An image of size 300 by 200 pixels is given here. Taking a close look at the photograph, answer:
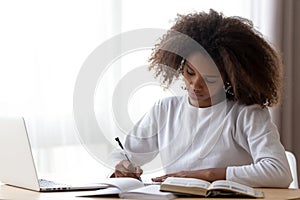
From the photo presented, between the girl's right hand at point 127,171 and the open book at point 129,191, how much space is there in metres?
0.16

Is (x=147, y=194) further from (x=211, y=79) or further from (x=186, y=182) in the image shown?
(x=211, y=79)

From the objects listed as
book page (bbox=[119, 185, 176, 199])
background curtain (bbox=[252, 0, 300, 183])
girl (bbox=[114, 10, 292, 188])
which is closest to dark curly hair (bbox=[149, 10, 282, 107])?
girl (bbox=[114, 10, 292, 188])

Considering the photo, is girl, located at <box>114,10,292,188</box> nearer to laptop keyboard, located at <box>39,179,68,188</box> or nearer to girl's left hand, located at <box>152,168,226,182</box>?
girl's left hand, located at <box>152,168,226,182</box>

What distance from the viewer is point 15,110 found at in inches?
92.9

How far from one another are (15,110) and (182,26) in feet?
2.64

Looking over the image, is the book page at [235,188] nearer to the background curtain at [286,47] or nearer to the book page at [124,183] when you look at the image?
the book page at [124,183]

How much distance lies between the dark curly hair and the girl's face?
0.11ft

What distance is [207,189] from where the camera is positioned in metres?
1.47

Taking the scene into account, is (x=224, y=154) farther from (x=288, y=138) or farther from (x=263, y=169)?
(x=288, y=138)

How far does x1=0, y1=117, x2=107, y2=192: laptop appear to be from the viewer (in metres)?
1.55

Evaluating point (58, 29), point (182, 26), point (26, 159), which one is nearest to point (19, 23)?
point (58, 29)

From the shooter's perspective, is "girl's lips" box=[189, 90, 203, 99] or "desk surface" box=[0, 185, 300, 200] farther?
"girl's lips" box=[189, 90, 203, 99]

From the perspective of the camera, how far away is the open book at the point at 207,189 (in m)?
1.46

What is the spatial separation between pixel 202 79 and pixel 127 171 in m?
0.35
